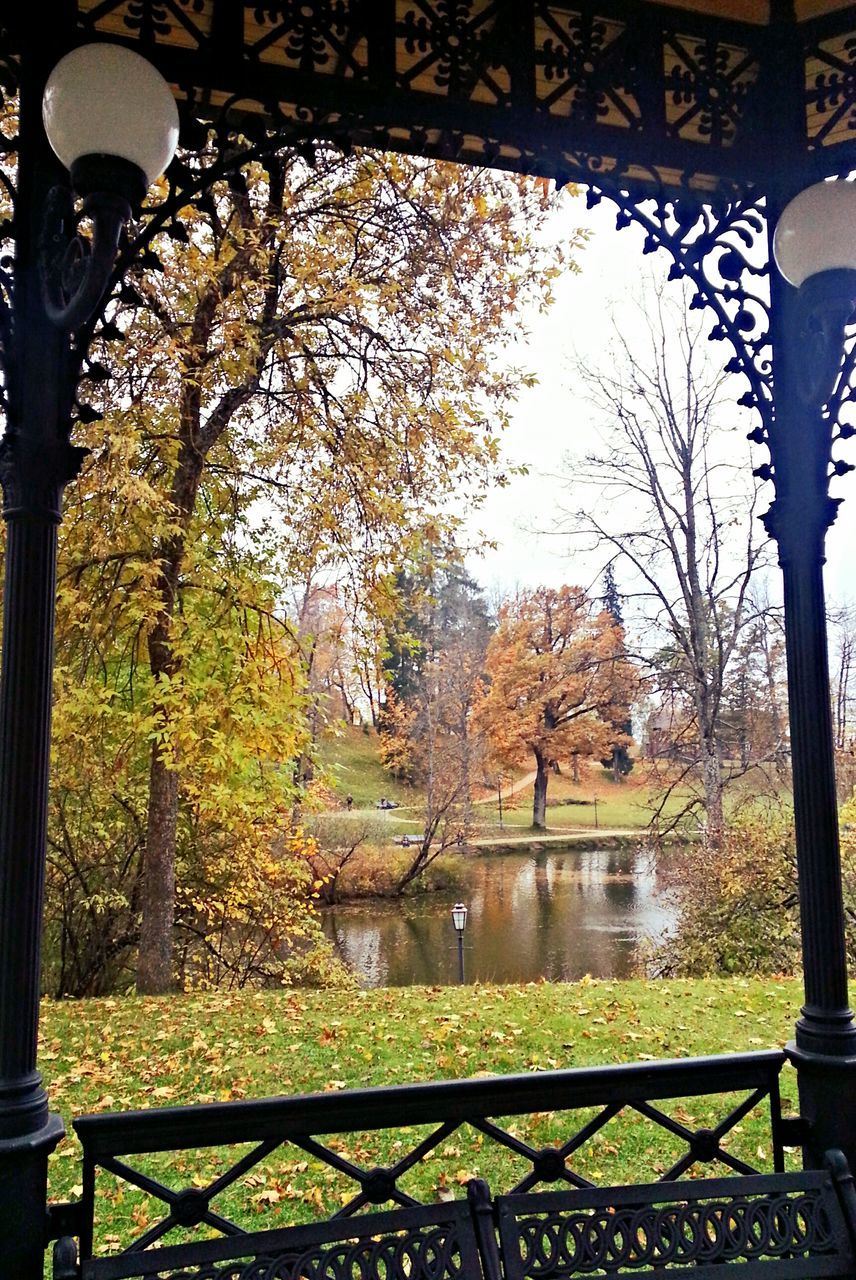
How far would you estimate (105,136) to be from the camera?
1.50 meters

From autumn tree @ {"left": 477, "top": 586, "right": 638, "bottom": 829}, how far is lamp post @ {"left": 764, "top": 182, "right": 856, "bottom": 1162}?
16055 millimetres

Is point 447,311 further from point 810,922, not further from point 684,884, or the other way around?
point 810,922

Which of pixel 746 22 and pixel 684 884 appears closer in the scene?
pixel 746 22

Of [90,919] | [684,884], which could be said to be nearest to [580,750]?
Result: [684,884]

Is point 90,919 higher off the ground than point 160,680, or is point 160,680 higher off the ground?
point 160,680

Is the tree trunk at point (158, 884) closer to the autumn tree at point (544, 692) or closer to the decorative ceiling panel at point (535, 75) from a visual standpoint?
the decorative ceiling panel at point (535, 75)

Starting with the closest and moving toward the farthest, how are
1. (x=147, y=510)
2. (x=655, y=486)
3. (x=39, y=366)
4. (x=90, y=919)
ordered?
(x=39, y=366)
(x=147, y=510)
(x=90, y=919)
(x=655, y=486)

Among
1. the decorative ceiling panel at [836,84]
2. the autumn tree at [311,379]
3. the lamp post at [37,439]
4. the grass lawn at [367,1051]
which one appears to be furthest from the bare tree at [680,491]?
the lamp post at [37,439]

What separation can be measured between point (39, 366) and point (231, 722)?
16.7 ft

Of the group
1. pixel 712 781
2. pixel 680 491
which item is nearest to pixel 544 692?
pixel 680 491

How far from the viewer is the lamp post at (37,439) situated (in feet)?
4.97

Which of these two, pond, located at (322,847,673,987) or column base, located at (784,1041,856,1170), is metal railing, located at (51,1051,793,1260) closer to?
column base, located at (784,1041,856,1170)

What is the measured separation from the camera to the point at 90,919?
328 inches

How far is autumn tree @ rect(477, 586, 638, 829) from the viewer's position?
18.5 meters
